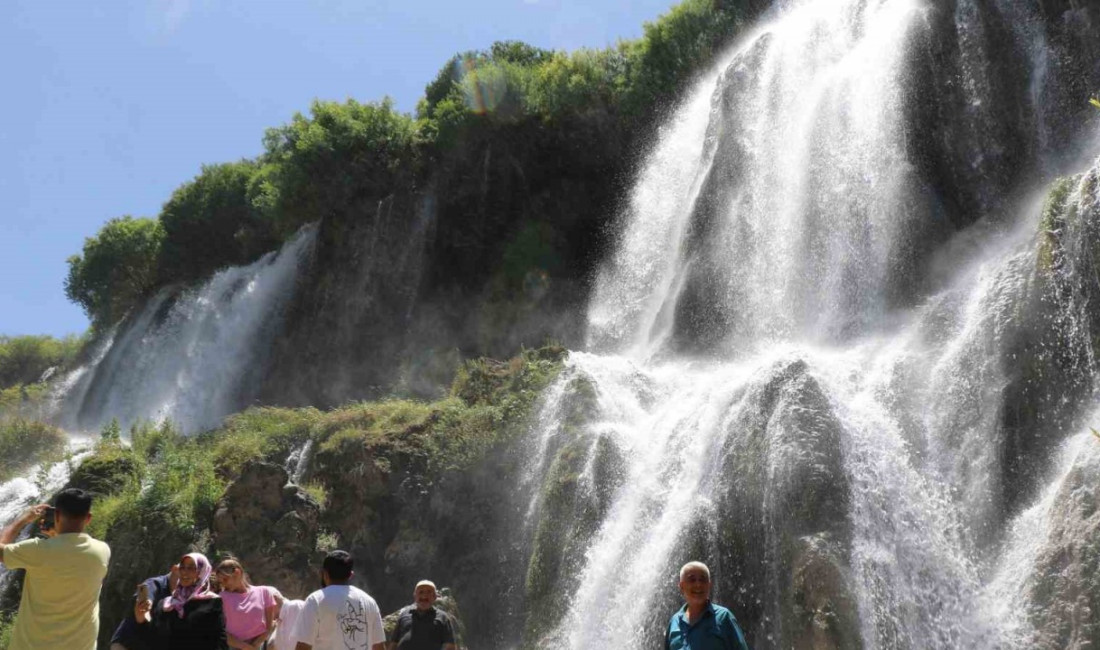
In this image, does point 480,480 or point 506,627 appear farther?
point 480,480

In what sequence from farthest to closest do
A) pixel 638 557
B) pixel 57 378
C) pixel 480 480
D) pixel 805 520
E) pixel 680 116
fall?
1. pixel 57 378
2. pixel 680 116
3. pixel 480 480
4. pixel 638 557
5. pixel 805 520

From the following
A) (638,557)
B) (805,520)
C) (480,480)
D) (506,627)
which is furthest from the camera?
(480,480)

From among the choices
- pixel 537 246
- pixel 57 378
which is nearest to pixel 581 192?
pixel 537 246

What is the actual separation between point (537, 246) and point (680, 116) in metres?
5.07

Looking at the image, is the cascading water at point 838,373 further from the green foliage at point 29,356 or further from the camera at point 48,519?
the green foliage at point 29,356

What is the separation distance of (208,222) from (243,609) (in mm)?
36099

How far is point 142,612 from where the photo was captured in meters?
6.21

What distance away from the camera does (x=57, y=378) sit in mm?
40656

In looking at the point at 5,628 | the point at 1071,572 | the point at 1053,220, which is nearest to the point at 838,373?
the point at 1053,220

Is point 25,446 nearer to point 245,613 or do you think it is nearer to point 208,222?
point 208,222

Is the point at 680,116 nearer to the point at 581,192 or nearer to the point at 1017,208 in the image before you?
the point at 581,192

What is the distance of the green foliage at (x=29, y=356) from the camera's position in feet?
173

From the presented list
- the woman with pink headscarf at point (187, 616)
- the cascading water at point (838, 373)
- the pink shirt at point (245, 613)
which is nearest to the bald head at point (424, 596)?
the pink shirt at point (245, 613)

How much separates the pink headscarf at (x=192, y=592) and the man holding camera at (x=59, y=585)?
1.94ft
